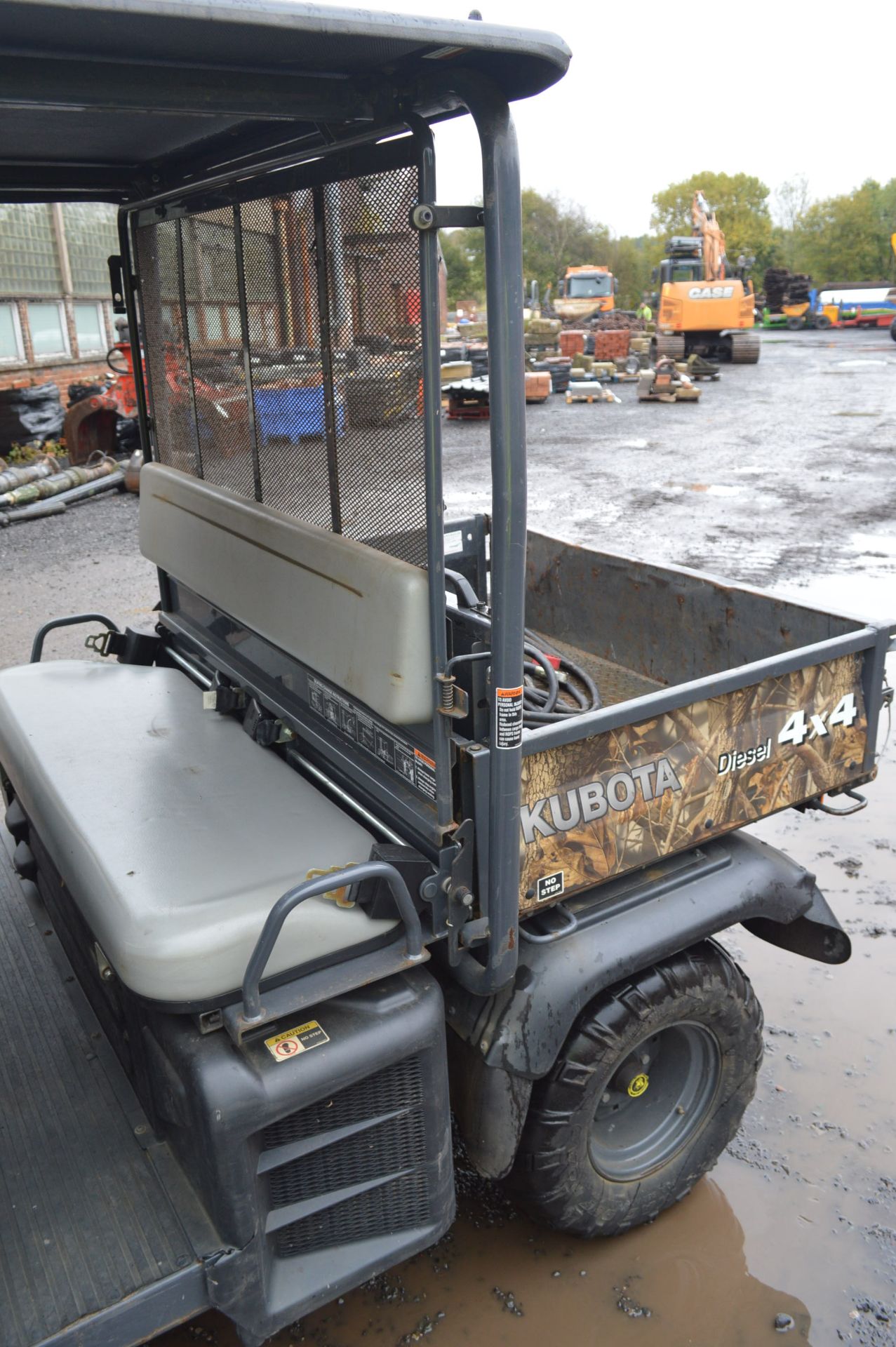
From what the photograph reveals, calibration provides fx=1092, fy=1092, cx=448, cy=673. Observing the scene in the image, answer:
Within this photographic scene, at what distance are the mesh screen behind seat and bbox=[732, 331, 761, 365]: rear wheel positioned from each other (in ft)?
81.5

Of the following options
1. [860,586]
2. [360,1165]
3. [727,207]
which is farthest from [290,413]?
[727,207]

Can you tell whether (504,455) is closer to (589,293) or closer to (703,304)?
(703,304)

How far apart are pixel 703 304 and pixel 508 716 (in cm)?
2530

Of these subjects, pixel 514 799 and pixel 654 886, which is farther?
pixel 654 886

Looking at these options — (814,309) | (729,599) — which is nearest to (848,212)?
(814,309)

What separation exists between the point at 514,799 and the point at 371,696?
0.39 m

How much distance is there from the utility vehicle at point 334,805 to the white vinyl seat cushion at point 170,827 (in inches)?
0.5

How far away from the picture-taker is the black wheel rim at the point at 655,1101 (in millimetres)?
2887

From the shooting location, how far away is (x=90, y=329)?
1747cm

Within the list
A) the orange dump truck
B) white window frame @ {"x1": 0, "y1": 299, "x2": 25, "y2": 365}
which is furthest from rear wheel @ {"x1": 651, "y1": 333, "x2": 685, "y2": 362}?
white window frame @ {"x1": 0, "y1": 299, "x2": 25, "y2": 365}

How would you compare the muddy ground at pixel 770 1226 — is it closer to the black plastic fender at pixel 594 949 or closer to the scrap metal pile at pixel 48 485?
the black plastic fender at pixel 594 949

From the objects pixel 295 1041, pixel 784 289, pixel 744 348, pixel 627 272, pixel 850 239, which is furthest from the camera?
pixel 850 239

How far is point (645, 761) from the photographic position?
2613 millimetres

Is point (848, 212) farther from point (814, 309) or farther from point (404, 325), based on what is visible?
point (404, 325)
